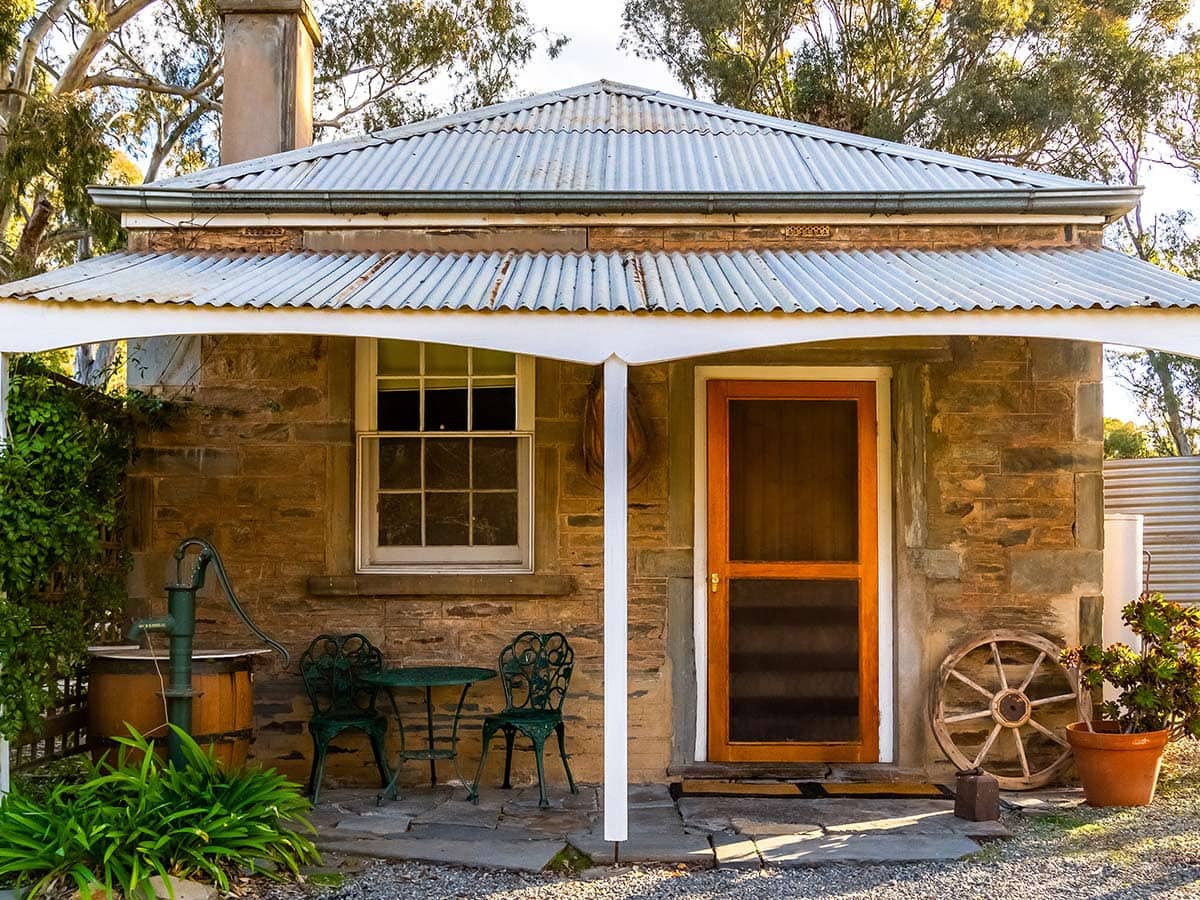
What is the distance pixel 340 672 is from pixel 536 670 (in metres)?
1.09

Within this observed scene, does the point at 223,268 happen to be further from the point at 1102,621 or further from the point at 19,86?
the point at 19,86

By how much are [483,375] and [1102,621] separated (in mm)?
3905

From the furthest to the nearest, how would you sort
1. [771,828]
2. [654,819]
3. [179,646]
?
[654,819]
[771,828]
[179,646]

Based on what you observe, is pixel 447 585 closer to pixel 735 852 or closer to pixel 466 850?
pixel 466 850

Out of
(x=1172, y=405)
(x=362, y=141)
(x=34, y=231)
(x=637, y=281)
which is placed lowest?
(x=637, y=281)

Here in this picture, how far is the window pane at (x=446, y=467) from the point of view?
7281 millimetres

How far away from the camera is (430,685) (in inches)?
253

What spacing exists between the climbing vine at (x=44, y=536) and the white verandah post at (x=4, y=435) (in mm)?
38

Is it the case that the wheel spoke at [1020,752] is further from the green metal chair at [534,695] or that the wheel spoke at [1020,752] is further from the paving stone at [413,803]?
the paving stone at [413,803]

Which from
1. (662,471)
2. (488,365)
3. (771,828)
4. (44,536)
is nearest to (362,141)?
(488,365)

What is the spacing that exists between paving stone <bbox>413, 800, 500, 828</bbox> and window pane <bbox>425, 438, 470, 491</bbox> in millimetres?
1835

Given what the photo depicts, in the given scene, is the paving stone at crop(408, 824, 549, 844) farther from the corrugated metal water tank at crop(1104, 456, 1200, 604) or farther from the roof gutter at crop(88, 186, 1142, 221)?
the corrugated metal water tank at crop(1104, 456, 1200, 604)

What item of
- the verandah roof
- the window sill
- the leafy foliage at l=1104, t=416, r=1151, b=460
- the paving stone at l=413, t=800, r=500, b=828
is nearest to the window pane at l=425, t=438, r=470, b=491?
the window sill

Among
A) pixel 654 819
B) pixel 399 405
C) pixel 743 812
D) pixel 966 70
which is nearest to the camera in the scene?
pixel 654 819
